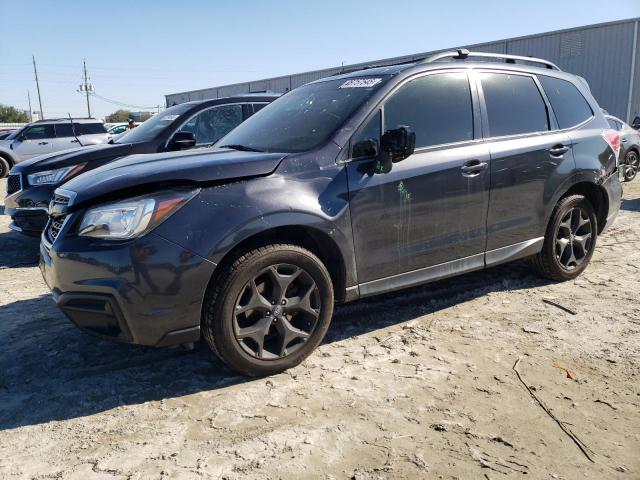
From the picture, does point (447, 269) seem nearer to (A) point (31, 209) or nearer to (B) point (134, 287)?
(B) point (134, 287)

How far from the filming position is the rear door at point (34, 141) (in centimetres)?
1576

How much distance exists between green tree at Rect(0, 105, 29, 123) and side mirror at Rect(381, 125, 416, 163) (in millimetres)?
75553

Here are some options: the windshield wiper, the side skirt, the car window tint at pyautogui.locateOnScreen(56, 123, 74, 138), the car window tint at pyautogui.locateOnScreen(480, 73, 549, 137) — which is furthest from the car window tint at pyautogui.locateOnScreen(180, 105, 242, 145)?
the car window tint at pyautogui.locateOnScreen(56, 123, 74, 138)

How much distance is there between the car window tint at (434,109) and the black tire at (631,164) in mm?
9346

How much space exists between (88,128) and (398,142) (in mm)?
14500

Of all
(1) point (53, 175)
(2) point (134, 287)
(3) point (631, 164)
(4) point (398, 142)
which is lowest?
(3) point (631, 164)

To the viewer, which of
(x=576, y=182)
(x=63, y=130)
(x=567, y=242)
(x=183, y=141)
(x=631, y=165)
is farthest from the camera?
(x=63, y=130)

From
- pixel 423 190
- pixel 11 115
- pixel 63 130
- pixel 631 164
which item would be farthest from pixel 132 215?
pixel 11 115

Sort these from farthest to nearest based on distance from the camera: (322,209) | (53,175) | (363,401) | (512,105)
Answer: (53,175)
(512,105)
(322,209)
(363,401)

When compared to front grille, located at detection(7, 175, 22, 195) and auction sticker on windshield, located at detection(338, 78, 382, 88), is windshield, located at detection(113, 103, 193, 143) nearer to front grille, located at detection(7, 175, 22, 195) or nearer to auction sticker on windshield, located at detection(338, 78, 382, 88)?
front grille, located at detection(7, 175, 22, 195)

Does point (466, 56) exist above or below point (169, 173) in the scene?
above

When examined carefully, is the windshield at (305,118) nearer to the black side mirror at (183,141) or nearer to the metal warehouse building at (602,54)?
the black side mirror at (183,141)

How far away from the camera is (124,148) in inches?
241

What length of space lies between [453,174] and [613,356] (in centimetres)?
154
